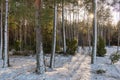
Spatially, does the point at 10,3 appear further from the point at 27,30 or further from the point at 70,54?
the point at 27,30

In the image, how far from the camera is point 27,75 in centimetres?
921

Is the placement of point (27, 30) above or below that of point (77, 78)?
above

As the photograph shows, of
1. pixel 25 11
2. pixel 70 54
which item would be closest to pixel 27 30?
pixel 70 54

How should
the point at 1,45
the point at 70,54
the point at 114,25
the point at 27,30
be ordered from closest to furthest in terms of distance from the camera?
1. the point at 1,45
2. the point at 70,54
3. the point at 27,30
4. the point at 114,25

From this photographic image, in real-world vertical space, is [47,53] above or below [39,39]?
below

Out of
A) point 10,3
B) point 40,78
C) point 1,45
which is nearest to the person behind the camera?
point 40,78

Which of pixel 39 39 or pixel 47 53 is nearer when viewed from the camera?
pixel 39 39

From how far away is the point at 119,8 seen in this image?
19625mm

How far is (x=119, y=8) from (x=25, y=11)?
9694mm

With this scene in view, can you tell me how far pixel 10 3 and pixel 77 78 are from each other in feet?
21.5

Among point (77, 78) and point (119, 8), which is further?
point (119, 8)

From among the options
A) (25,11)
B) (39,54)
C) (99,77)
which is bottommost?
(99,77)

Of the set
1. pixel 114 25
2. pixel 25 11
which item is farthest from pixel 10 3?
pixel 114 25

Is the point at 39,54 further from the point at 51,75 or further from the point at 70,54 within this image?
the point at 70,54
